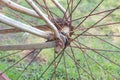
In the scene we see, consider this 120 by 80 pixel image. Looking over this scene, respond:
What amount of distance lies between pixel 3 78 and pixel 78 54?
819 millimetres

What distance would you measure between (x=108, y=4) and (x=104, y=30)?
1.64ft

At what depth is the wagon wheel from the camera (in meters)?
1.54

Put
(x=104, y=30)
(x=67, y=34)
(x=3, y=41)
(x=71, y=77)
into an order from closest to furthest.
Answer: (x=67, y=34)
(x=71, y=77)
(x=3, y=41)
(x=104, y=30)

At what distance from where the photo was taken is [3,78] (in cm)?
214

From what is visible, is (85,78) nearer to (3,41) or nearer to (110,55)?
(110,55)

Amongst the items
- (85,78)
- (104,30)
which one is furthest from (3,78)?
(104,30)

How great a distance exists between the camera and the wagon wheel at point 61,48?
1.54 meters

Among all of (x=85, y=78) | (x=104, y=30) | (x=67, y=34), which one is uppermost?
(x=67, y=34)

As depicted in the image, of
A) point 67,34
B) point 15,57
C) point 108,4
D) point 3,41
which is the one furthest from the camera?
point 108,4

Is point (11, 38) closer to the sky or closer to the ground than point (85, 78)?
closer to the sky

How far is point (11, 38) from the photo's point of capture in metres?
2.88

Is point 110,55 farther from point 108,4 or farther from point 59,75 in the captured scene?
point 108,4

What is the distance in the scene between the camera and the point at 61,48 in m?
1.60

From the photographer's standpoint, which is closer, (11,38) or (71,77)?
(71,77)
